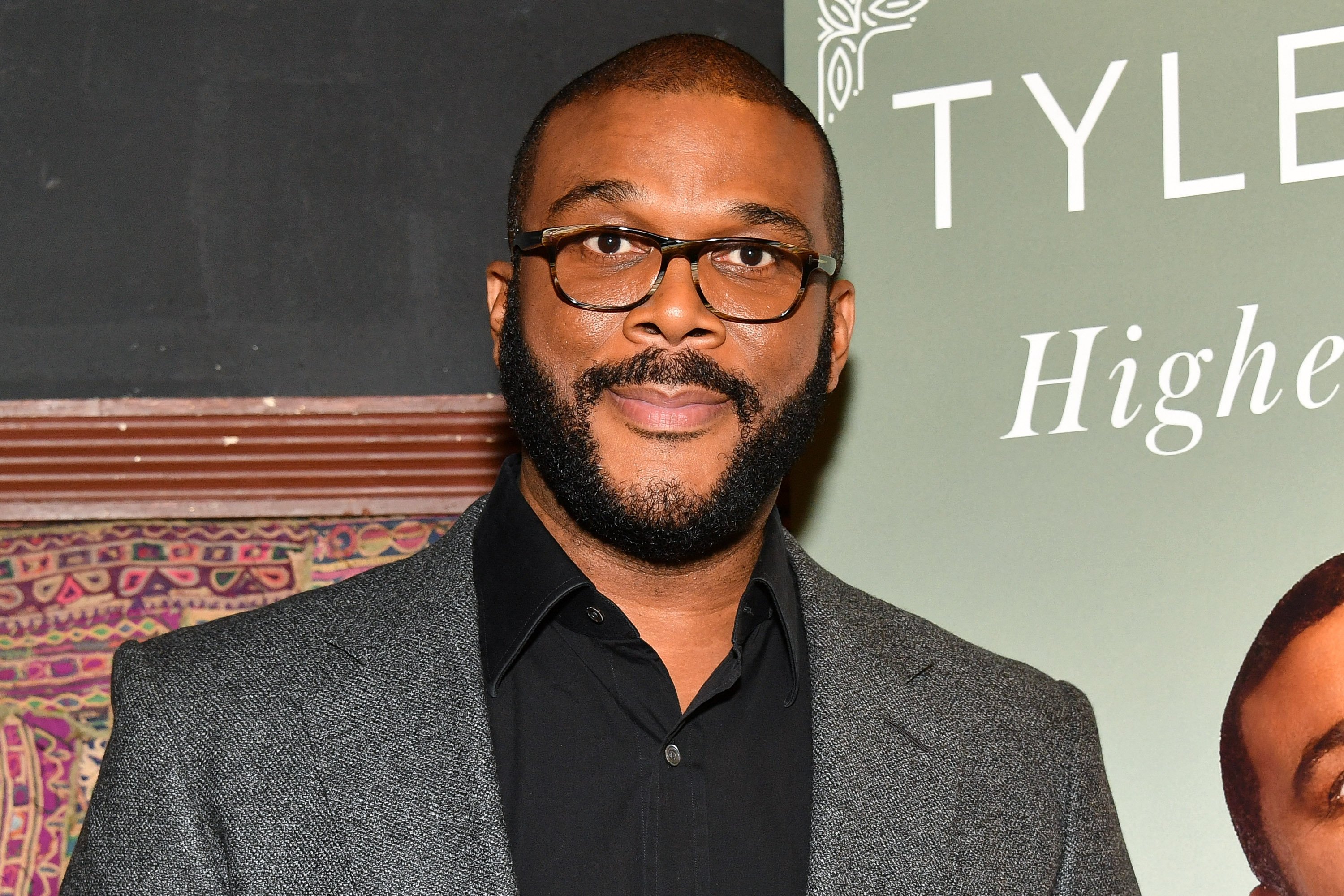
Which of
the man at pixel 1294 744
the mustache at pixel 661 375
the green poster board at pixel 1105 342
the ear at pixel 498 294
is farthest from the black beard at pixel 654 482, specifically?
the man at pixel 1294 744

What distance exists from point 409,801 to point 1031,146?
1.12 meters

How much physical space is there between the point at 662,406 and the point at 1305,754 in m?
0.83

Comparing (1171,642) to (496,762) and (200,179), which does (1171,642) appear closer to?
(496,762)

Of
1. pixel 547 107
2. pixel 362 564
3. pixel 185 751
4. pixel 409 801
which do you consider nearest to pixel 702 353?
pixel 547 107

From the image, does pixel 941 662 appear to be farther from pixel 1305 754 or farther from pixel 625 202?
pixel 625 202

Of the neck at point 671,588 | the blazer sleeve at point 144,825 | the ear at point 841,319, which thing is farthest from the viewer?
the ear at point 841,319

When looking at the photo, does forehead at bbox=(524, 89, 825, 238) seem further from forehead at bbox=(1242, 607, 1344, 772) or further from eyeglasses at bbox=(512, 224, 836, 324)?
forehead at bbox=(1242, 607, 1344, 772)

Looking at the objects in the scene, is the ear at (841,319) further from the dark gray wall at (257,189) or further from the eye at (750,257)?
the dark gray wall at (257,189)

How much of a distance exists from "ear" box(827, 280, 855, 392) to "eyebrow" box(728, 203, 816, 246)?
0.15 metres

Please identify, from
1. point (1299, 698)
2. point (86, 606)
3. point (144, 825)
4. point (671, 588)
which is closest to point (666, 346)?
point (671, 588)

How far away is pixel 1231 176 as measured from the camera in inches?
64.1

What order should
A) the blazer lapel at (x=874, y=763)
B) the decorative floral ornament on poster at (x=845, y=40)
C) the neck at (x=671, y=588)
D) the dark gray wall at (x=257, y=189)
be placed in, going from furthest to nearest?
the dark gray wall at (x=257, y=189) < the decorative floral ornament on poster at (x=845, y=40) < the neck at (x=671, y=588) < the blazer lapel at (x=874, y=763)

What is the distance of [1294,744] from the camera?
1543 millimetres

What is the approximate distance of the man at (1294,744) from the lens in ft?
4.98
